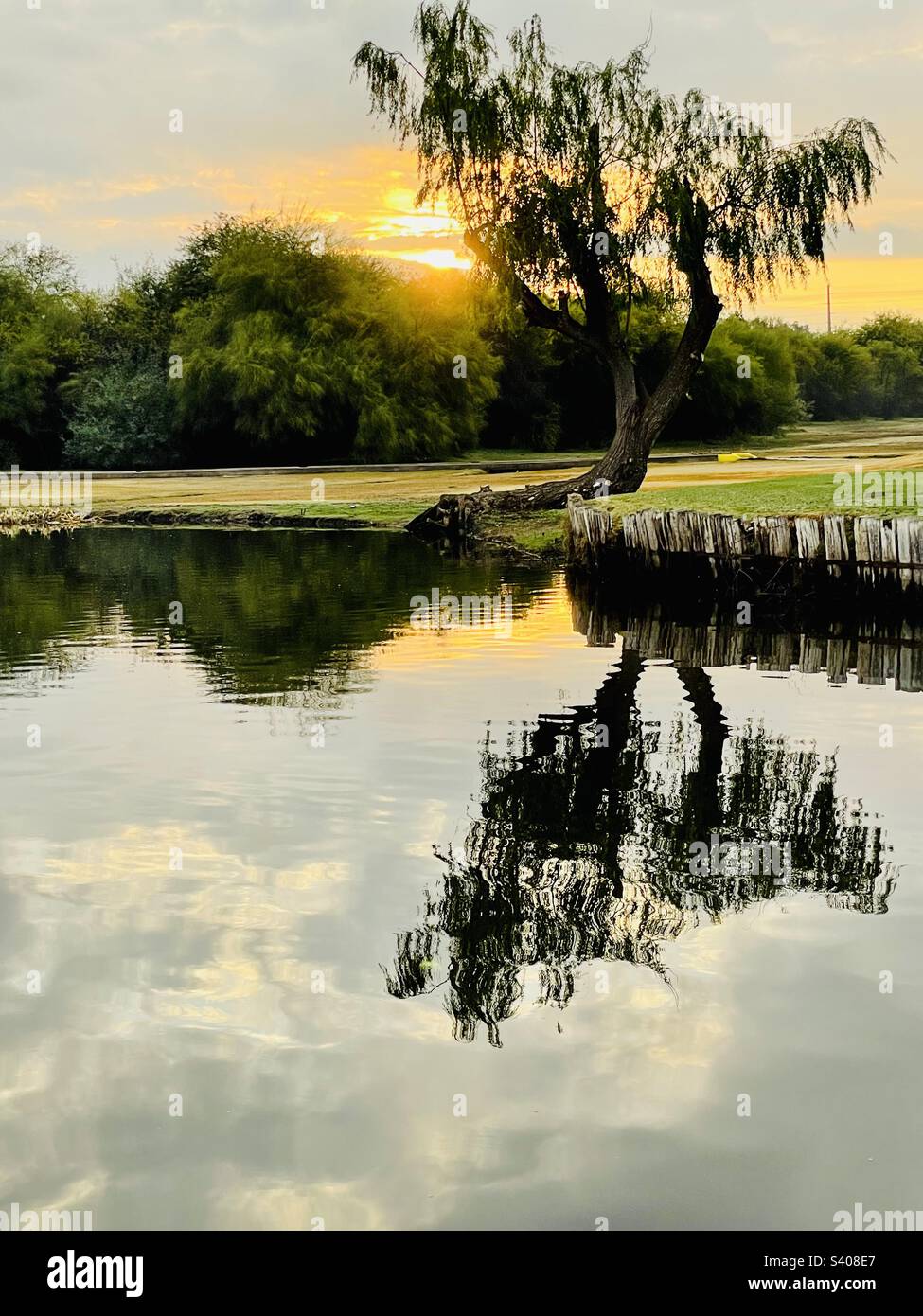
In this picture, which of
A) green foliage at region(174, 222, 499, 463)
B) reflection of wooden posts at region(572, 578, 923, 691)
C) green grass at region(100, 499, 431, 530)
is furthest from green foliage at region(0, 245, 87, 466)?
reflection of wooden posts at region(572, 578, 923, 691)

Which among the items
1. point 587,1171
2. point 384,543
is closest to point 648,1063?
point 587,1171

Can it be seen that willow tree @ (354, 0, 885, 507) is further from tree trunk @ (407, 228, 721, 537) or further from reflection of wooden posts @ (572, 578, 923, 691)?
reflection of wooden posts @ (572, 578, 923, 691)

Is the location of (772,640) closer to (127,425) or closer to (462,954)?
(462,954)

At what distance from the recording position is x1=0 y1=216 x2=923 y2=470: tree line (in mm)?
60656

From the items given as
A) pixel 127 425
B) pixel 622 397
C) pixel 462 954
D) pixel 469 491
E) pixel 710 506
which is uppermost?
pixel 127 425

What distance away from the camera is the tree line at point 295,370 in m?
60.7

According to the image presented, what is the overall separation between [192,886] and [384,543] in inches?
957

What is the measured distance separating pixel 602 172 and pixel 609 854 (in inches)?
1103

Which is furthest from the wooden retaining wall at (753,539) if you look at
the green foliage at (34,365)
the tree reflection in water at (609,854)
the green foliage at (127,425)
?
the green foliage at (34,365)

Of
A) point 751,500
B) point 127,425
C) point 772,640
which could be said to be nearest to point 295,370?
point 127,425

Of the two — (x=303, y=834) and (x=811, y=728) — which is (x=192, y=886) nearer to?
(x=303, y=834)

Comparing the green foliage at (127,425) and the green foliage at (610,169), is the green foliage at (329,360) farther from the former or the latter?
the green foliage at (610,169)

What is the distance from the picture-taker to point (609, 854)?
332 inches

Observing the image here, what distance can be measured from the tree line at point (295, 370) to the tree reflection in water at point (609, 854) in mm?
42972
